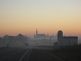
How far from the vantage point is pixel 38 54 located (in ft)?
33.4

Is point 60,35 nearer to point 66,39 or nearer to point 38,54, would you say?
point 66,39

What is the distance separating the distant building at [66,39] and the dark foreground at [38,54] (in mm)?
240

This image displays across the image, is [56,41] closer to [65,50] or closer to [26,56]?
[65,50]

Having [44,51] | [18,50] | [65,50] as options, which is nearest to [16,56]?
[18,50]

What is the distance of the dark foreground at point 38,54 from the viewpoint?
999 centimetres

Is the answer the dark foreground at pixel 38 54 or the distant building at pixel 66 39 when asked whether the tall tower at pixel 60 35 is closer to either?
the distant building at pixel 66 39

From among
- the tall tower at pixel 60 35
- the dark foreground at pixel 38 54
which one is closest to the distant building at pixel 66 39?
the tall tower at pixel 60 35

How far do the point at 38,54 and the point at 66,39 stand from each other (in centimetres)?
106

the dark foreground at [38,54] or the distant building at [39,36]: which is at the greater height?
the distant building at [39,36]

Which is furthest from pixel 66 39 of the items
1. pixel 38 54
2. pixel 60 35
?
pixel 38 54

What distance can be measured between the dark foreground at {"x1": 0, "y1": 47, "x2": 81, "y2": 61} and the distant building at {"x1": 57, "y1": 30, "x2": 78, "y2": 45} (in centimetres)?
24

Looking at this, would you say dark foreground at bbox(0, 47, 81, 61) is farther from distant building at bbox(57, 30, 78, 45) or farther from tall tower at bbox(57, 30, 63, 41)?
tall tower at bbox(57, 30, 63, 41)

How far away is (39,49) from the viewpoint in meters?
10.3

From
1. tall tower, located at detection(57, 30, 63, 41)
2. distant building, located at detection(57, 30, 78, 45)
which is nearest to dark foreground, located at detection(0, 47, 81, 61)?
distant building, located at detection(57, 30, 78, 45)
